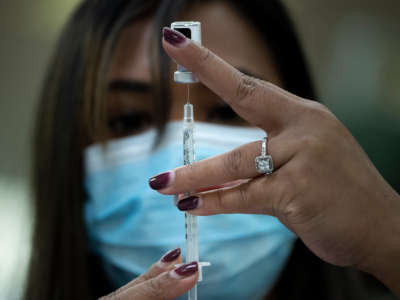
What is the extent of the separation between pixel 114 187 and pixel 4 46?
0.67 meters

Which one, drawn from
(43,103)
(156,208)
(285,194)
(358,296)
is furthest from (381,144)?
(43,103)

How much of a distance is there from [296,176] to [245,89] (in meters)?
0.12

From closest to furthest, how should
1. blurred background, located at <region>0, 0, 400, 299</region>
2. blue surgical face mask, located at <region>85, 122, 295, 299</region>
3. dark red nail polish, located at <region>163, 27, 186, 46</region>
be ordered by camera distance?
dark red nail polish, located at <region>163, 27, 186, 46</region>, blue surgical face mask, located at <region>85, 122, 295, 299</region>, blurred background, located at <region>0, 0, 400, 299</region>

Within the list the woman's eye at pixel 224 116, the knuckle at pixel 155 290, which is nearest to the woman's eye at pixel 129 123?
the woman's eye at pixel 224 116

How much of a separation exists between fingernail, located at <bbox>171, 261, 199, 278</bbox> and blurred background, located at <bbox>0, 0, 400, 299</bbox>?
2.36ft

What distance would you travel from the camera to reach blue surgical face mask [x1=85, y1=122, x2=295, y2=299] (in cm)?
85

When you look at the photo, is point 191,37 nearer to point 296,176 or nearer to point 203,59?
point 203,59

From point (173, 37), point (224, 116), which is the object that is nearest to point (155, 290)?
point (173, 37)

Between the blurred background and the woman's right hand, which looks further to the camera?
the blurred background

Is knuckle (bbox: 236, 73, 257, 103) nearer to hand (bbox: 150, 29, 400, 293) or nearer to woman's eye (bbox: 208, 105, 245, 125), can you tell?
hand (bbox: 150, 29, 400, 293)

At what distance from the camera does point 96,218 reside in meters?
0.92

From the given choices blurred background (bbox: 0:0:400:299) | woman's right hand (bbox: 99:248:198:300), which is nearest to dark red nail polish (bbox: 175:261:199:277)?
woman's right hand (bbox: 99:248:198:300)

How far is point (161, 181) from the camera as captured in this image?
474 mm

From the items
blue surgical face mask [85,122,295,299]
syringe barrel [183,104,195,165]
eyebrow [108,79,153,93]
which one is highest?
eyebrow [108,79,153,93]
